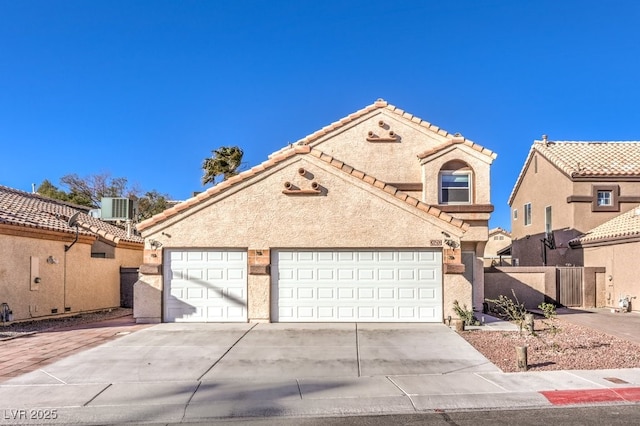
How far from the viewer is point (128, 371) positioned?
9.20m

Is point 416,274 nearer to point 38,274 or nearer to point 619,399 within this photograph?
point 619,399

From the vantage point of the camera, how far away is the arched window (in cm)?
1962

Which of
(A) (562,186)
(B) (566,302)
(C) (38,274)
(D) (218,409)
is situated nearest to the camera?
(D) (218,409)

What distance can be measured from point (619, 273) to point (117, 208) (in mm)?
21358

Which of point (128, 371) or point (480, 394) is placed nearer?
point (480, 394)

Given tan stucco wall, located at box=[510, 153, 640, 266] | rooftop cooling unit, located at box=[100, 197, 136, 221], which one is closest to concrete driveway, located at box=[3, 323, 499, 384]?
rooftop cooling unit, located at box=[100, 197, 136, 221]

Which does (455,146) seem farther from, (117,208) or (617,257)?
(117,208)

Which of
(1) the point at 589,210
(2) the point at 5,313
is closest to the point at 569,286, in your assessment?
(1) the point at 589,210

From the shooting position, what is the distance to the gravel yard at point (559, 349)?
9.63 m

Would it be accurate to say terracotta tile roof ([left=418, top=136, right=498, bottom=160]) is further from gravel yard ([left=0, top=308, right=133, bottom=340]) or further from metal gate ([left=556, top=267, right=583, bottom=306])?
gravel yard ([left=0, top=308, right=133, bottom=340])

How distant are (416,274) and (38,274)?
11.6 metres

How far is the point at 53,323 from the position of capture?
15.3m

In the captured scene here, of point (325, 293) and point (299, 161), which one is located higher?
point (299, 161)

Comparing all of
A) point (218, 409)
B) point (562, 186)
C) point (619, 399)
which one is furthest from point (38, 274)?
point (562, 186)
